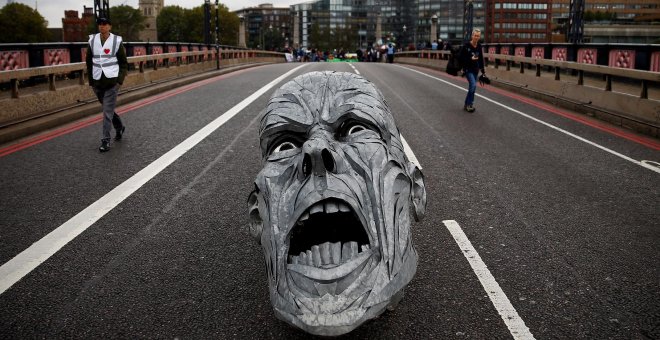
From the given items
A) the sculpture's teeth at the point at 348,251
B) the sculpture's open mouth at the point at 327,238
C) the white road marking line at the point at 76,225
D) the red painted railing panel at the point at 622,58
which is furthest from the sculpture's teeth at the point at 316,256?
A: the red painted railing panel at the point at 622,58

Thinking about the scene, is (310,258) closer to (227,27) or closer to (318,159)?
(318,159)

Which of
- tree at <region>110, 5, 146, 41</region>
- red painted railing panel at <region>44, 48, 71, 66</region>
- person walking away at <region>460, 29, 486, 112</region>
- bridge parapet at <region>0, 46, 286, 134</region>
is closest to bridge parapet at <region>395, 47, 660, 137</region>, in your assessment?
person walking away at <region>460, 29, 486, 112</region>

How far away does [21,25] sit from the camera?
118688mm

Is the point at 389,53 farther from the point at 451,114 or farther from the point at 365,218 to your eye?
the point at 365,218

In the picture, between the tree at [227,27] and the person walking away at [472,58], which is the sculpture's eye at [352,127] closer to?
the person walking away at [472,58]

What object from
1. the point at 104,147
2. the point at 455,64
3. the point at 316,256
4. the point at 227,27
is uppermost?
the point at 227,27

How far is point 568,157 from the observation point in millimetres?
9203

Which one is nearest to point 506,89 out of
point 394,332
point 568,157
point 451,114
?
point 451,114

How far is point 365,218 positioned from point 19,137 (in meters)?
9.85

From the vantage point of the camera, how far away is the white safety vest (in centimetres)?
1002

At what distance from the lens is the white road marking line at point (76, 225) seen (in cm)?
466

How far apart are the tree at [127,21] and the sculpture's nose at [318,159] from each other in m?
172

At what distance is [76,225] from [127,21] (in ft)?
569

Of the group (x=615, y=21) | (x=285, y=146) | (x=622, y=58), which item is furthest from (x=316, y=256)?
(x=615, y=21)
